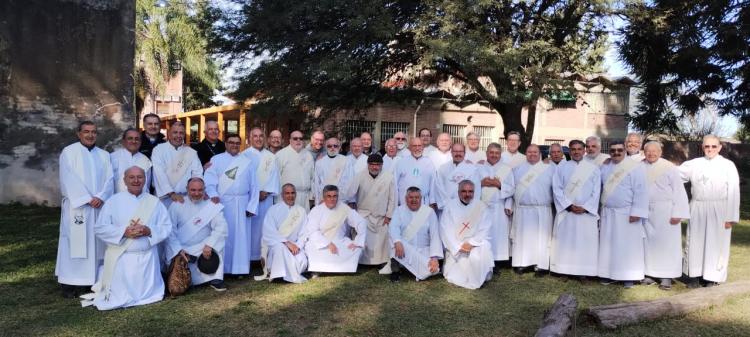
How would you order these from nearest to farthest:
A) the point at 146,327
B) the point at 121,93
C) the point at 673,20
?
the point at 146,327 < the point at 121,93 < the point at 673,20

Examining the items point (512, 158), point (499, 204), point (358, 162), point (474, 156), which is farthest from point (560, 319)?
point (358, 162)

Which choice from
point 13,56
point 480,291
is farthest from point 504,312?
point 13,56

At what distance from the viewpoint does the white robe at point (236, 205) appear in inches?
280

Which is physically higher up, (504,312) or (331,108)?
(331,108)

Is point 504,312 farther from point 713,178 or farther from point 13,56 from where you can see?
point 13,56

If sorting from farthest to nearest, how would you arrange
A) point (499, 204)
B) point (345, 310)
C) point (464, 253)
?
point (499, 204)
point (464, 253)
point (345, 310)

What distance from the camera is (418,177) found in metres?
8.28

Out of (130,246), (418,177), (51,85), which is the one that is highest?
(51,85)

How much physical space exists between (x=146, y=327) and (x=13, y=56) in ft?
31.2

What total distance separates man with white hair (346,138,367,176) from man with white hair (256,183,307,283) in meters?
1.43

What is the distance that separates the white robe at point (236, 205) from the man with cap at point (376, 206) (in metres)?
1.41

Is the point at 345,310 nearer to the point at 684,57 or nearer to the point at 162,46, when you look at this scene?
the point at 684,57

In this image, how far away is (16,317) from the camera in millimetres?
5395

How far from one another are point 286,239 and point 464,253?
217cm
